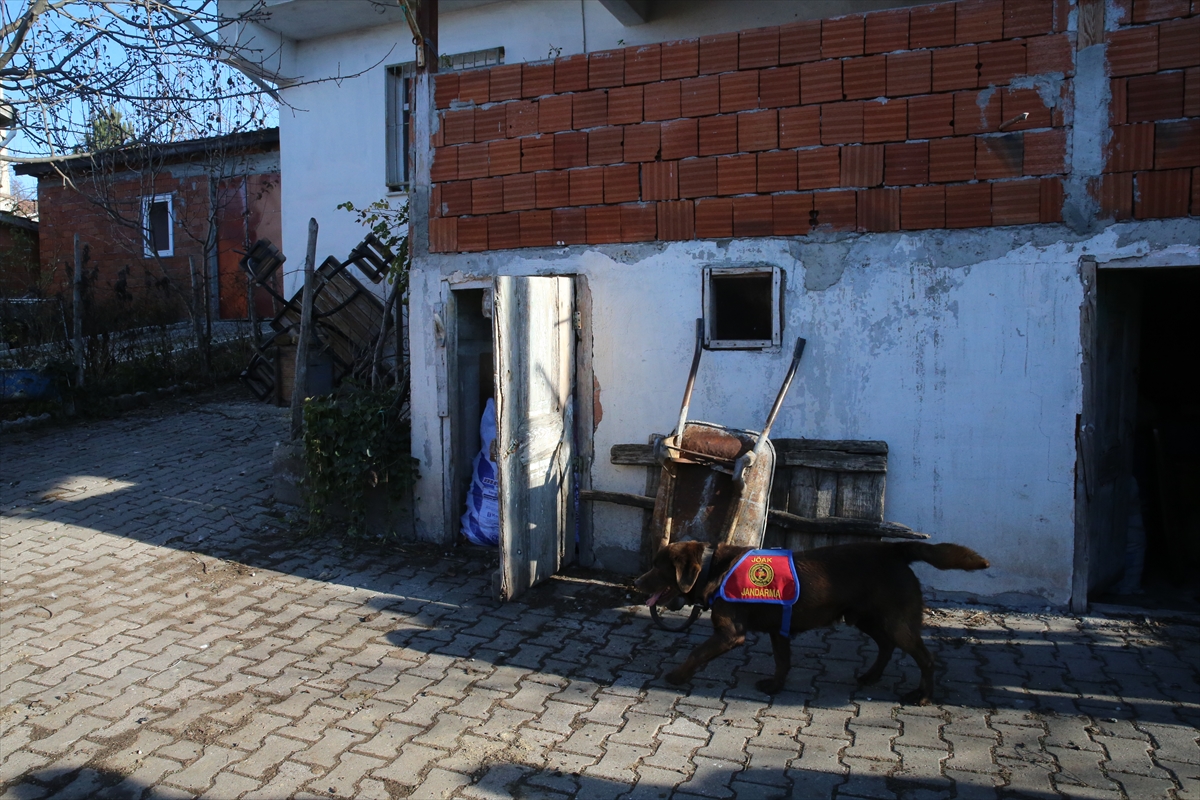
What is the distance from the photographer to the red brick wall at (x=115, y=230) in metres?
15.1

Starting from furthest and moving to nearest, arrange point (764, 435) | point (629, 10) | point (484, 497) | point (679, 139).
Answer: point (629, 10) → point (484, 497) → point (679, 139) → point (764, 435)

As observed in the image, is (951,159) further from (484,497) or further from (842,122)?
(484,497)

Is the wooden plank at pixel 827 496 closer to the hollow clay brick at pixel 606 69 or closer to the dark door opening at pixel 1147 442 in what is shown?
the dark door opening at pixel 1147 442

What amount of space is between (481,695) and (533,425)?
1.93m

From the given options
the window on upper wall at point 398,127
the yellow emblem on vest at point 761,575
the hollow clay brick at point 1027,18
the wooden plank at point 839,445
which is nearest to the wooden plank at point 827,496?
the wooden plank at point 839,445

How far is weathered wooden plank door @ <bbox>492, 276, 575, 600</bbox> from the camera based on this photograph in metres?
5.43

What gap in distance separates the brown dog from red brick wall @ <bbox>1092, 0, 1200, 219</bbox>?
2569 millimetres

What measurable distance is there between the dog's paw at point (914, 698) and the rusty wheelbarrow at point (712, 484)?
1343 millimetres

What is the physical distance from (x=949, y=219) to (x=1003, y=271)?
46 centimetres

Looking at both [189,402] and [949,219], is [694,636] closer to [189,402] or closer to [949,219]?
[949,219]

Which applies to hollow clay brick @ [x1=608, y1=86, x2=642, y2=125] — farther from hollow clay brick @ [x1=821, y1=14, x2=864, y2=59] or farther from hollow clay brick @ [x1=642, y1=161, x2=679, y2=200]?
hollow clay brick @ [x1=821, y1=14, x2=864, y2=59]

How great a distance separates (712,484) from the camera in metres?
5.45

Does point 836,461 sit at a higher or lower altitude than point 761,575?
higher

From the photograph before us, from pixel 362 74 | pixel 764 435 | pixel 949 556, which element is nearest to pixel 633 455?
pixel 764 435
